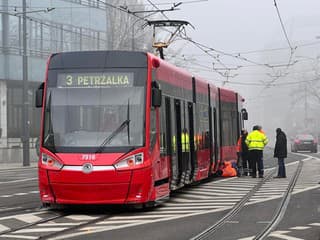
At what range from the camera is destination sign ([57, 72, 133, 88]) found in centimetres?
1302

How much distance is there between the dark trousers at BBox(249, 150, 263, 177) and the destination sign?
32.1ft

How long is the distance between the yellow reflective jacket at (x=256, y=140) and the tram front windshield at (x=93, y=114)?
9502 mm

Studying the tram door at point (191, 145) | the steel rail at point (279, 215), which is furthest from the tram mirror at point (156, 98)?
the tram door at point (191, 145)

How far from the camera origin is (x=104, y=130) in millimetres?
12633

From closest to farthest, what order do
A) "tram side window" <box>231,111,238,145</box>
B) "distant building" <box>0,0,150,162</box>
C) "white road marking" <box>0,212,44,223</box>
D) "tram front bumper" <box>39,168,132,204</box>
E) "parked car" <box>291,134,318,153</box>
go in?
"white road marking" <box>0,212,44,223</box> < "tram front bumper" <box>39,168,132,204</box> < "tram side window" <box>231,111,238,145</box> < "distant building" <box>0,0,150,162</box> < "parked car" <box>291,134,318,153</box>

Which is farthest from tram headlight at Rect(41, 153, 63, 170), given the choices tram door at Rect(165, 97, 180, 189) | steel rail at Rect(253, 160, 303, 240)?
steel rail at Rect(253, 160, 303, 240)

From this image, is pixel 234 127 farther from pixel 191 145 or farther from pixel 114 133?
pixel 114 133

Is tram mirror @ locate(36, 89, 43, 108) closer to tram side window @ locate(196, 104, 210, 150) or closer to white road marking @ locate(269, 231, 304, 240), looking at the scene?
white road marking @ locate(269, 231, 304, 240)

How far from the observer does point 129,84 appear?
42.7ft

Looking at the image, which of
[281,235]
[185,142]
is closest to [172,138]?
[185,142]

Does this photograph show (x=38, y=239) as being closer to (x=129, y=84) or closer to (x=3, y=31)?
(x=129, y=84)

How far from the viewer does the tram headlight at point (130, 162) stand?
40.3 feet

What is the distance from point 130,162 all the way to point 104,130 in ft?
2.58

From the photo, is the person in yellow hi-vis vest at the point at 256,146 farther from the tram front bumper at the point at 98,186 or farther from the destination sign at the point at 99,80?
the tram front bumper at the point at 98,186
